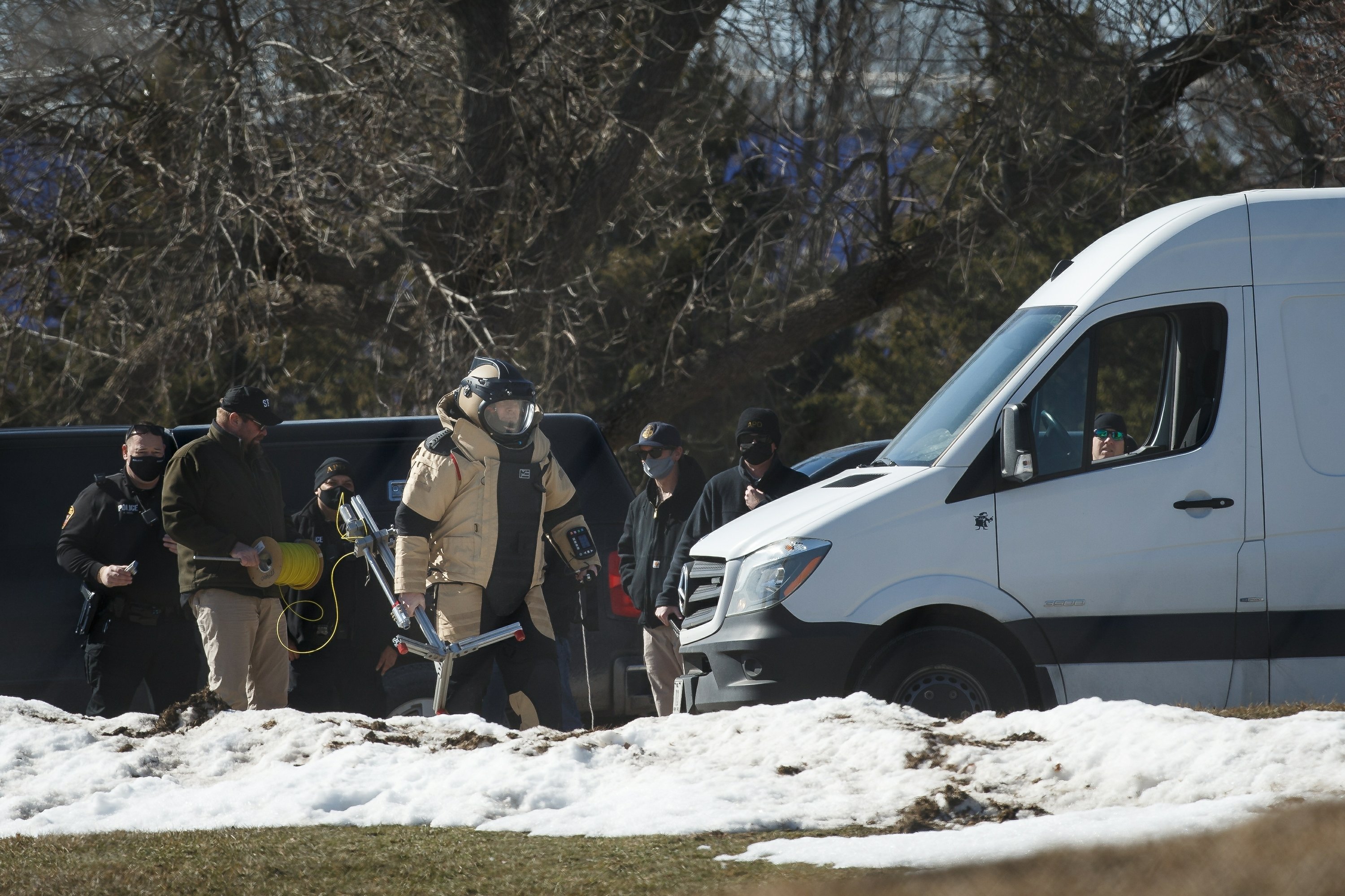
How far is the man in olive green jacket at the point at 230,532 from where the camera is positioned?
6840 millimetres

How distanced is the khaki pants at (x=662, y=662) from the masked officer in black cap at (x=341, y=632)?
136 centimetres

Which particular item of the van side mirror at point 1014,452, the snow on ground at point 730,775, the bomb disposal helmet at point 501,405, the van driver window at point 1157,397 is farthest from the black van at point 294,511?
the van driver window at point 1157,397

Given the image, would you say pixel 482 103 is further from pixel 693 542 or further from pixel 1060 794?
pixel 1060 794

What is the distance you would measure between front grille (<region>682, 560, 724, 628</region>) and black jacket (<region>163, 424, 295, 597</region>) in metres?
2.28

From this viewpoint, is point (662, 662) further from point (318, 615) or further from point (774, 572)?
point (774, 572)

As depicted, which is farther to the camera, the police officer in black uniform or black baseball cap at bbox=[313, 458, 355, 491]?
black baseball cap at bbox=[313, 458, 355, 491]

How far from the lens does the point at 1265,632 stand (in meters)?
5.70

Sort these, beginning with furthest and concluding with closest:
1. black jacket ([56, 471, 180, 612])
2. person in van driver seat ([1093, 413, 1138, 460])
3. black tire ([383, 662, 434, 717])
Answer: black tire ([383, 662, 434, 717]) < black jacket ([56, 471, 180, 612]) < person in van driver seat ([1093, 413, 1138, 460])

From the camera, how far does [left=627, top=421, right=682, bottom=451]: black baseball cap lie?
8023 mm

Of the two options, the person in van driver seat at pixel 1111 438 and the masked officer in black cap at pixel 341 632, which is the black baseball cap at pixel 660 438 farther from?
the person in van driver seat at pixel 1111 438

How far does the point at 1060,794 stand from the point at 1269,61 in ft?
31.7

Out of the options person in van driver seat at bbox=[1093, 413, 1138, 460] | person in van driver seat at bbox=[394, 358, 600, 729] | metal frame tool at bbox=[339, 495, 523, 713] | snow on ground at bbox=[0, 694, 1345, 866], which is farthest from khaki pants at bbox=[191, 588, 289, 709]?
person in van driver seat at bbox=[1093, 413, 1138, 460]

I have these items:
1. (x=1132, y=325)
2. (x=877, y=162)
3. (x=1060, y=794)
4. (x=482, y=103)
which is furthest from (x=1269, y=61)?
(x=1060, y=794)

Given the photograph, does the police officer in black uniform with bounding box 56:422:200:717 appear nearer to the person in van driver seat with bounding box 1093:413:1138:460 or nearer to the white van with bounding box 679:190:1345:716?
the white van with bounding box 679:190:1345:716
